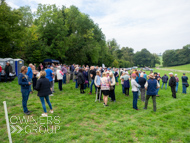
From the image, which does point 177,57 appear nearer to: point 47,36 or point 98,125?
point 47,36

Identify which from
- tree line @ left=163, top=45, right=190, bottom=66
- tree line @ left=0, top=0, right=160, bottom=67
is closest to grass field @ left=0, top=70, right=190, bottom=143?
tree line @ left=0, top=0, right=160, bottom=67

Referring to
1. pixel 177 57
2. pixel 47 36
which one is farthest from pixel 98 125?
pixel 177 57

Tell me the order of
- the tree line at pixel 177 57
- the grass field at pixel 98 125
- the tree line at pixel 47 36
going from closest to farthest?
1. the grass field at pixel 98 125
2. the tree line at pixel 47 36
3. the tree line at pixel 177 57

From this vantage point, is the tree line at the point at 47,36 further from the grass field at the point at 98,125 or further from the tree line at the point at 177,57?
the tree line at the point at 177,57

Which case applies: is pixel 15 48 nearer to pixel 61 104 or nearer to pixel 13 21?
pixel 13 21

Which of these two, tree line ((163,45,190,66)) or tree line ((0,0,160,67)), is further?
tree line ((163,45,190,66))

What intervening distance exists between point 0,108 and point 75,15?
113 ft

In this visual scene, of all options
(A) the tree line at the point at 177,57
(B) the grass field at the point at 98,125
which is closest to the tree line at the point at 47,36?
(B) the grass field at the point at 98,125

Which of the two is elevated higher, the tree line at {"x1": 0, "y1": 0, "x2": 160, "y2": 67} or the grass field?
the tree line at {"x1": 0, "y1": 0, "x2": 160, "y2": 67}

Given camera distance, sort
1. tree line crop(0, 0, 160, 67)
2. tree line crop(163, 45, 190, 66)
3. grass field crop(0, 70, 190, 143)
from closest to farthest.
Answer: grass field crop(0, 70, 190, 143)
tree line crop(0, 0, 160, 67)
tree line crop(163, 45, 190, 66)

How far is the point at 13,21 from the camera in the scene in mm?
22125

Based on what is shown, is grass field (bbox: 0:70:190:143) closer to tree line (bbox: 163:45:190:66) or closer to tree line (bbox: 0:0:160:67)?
tree line (bbox: 0:0:160:67)

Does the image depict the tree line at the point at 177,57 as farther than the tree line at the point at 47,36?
Yes

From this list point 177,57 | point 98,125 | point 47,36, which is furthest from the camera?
point 177,57
